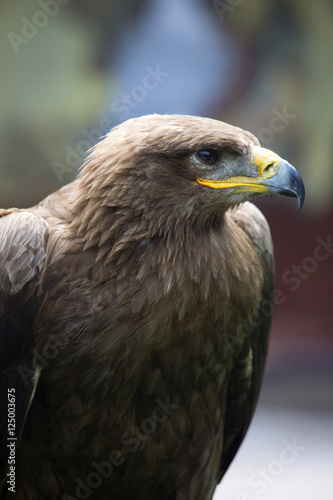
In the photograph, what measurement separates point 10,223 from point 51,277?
30 cm
